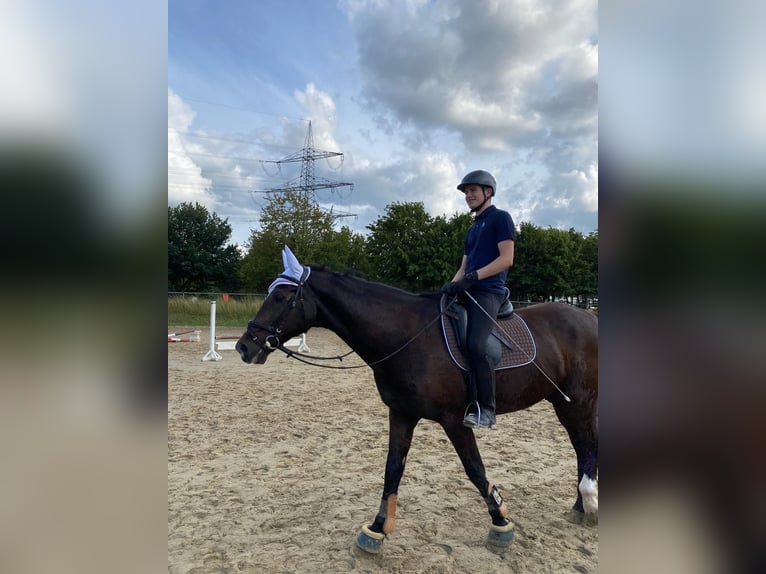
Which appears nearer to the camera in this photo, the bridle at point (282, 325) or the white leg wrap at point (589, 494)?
the bridle at point (282, 325)

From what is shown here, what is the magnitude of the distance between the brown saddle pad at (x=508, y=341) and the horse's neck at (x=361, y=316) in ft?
0.80

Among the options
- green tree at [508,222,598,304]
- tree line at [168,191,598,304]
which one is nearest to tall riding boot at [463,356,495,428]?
tree line at [168,191,598,304]

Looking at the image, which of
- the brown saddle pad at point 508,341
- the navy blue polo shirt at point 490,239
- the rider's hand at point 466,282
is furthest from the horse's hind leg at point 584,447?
the rider's hand at point 466,282

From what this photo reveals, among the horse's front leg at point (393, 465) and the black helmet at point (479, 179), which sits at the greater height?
the black helmet at point (479, 179)

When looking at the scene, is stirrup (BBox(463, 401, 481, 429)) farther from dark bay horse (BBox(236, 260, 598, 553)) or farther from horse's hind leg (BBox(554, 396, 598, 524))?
horse's hind leg (BBox(554, 396, 598, 524))

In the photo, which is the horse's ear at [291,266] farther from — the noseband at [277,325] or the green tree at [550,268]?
the green tree at [550,268]

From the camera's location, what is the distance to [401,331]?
11.3 feet

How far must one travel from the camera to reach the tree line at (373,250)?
27969mm

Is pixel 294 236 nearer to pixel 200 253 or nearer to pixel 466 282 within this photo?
pixel 200 253

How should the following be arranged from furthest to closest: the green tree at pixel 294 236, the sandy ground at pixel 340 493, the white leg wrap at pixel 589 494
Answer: the green tree at pixel 294 236 < the white leg wrap at pixel 589 494 < the sandy ground at pixel 340 493

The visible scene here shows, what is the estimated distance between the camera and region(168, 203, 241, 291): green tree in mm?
43281

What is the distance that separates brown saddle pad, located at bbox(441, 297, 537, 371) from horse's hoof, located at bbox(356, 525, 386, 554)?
56.5 inches

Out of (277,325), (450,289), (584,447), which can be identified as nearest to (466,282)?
(450,289)
